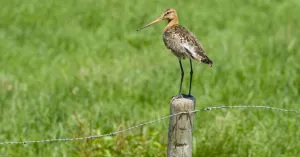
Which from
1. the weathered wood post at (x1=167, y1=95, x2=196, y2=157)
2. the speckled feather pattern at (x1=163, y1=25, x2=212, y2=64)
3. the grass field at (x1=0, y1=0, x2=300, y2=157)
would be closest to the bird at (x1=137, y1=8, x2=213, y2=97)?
the speckled feather pattern at (x1=163, y1=25, x2=212, y2=64)

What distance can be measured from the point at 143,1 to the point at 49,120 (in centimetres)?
638

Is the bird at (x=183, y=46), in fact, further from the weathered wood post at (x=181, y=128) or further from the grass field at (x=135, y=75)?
the grass field at (x=135, y=75)

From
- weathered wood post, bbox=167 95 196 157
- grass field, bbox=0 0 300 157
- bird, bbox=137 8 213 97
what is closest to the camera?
weathered wood post, bbox=167 95 196 157

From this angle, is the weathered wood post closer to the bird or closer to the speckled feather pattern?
the bird

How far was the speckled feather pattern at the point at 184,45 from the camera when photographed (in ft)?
18.2

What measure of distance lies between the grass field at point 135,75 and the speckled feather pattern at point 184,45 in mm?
1155

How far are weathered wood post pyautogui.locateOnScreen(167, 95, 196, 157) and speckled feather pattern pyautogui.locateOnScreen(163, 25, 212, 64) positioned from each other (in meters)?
0.90

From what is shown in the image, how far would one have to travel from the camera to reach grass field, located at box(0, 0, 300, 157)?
22.3 ft

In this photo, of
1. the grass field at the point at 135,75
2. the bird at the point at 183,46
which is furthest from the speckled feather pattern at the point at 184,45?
the grass field at the point at 135,75

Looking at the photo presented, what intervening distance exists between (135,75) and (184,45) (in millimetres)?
3708

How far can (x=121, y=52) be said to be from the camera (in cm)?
1092

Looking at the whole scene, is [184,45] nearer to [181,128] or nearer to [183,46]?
[183,46]

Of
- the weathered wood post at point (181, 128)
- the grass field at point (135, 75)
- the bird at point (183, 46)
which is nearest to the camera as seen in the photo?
the weathered wood post at point (181, 128)

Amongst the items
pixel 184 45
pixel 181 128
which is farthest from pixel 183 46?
pixel 181 128
